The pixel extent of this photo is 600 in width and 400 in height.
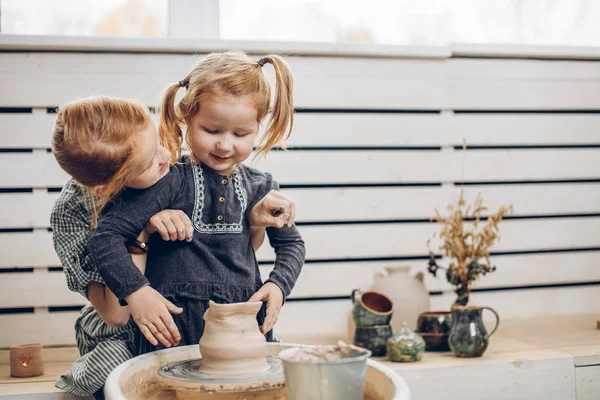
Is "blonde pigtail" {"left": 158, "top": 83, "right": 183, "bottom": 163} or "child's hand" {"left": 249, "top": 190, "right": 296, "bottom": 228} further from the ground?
"blonde pigtail" {"left": 158, "top": 83, "right": 183, "bottom": 163}

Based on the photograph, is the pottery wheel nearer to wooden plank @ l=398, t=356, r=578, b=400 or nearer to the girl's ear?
the girl's ear

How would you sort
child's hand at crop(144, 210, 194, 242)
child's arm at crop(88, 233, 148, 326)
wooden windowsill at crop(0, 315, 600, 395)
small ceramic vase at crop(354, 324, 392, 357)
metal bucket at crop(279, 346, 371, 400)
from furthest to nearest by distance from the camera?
small ceramic vase at crop(354, 324, 392, 357)
wooden windowsill at crop(0, 315, 600, 395)
child's arm at crop(88, 233, 148, 326)
child's hand at crop(144, 210, 194, 242)
metal bucket at crop(279, 346, 371, 400)

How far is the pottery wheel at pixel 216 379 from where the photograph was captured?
128cm

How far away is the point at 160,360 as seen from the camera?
149 centimetres

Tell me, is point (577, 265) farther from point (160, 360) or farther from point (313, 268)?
point (160, 360)

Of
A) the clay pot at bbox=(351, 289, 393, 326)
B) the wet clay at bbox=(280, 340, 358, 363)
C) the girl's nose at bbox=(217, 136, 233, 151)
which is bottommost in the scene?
the clay pot at bbox=(351, 289, 393, 326)

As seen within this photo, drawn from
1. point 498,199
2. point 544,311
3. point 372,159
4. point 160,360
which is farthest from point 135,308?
point 544,311

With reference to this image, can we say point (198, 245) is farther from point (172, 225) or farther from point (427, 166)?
point (427, 166)

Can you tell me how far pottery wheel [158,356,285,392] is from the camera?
1276 millimetres

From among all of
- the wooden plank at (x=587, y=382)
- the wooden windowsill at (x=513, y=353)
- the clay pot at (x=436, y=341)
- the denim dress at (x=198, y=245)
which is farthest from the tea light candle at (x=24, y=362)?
the wooden plank at (x=587, y=382)

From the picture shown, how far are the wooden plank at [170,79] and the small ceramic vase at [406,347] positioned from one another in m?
1.06

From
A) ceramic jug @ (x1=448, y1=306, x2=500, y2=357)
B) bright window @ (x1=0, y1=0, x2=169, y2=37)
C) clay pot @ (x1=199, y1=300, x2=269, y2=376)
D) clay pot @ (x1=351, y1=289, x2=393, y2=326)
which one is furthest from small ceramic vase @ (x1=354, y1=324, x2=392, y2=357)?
bright window @ (x1=0, y1=0, x2=169, y2=37)

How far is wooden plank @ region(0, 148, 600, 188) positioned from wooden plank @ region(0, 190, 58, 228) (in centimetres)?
4

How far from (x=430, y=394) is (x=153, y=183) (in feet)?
4.28
